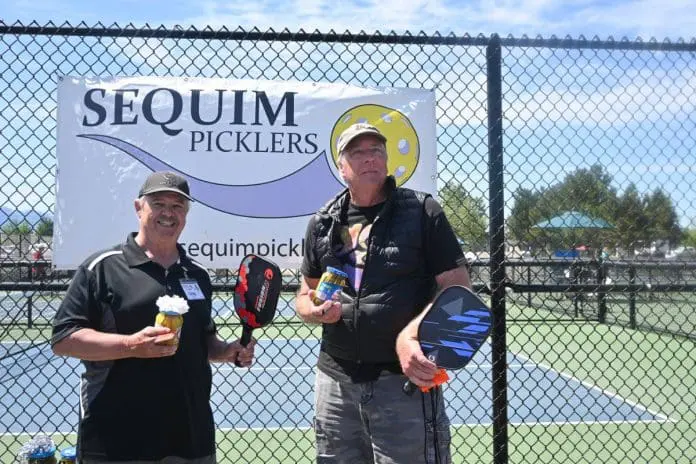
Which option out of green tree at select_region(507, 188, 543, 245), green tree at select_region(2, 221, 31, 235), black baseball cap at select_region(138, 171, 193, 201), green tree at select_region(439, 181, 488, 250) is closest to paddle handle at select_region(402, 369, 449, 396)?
green tree at select_region(439, 181, 488, 250)

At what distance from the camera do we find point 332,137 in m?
3.90

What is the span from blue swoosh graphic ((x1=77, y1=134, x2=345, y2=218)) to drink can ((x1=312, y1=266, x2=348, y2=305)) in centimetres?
122

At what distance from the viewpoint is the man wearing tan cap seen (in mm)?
2752

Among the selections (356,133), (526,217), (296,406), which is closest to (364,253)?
(356,133)

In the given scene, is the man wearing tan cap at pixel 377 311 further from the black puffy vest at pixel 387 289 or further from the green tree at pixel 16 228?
the green tree at pixel 16 228

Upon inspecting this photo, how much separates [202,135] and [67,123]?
82 cm

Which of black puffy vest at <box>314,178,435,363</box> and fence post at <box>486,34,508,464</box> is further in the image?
fence post at <box>486,34,508,464</box>

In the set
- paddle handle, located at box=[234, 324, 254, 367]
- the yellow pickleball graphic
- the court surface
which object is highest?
the yellow pickleball graphic

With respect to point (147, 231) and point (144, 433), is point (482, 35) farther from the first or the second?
point (144, 433)

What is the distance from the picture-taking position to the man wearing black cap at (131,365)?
2525 millimetres

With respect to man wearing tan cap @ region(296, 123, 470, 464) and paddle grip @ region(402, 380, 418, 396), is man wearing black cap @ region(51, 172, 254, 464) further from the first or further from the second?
paddle grip @ region(402, 380, 418, 396)

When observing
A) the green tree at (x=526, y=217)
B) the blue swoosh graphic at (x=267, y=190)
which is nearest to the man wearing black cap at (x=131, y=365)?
the blue swoosh graphic at (x=267, y=190)

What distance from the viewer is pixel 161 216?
275cm

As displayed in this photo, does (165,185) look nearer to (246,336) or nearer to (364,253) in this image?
(246,336)
